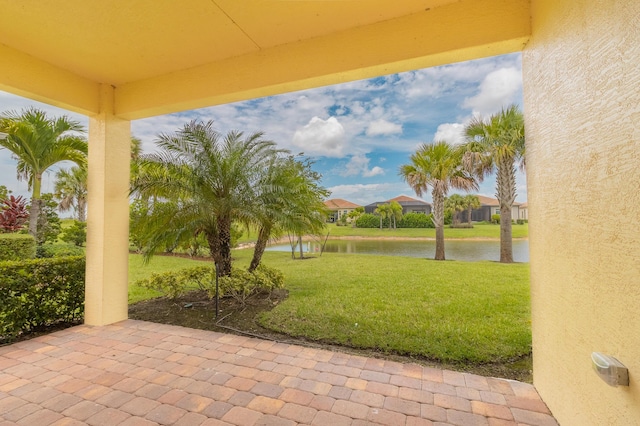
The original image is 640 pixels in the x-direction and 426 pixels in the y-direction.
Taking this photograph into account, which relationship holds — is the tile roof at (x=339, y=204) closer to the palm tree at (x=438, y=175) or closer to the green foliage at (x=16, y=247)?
the palm tree at (x=438, y=175)

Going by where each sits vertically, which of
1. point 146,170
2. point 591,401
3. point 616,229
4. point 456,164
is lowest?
point 591,401

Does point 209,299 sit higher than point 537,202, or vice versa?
point 537,202

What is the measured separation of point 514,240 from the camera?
899cm

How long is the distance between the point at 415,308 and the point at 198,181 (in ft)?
15.2

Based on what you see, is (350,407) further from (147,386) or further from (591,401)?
Result: (147,386)

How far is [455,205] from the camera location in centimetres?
1024

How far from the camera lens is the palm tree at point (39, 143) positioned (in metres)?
7.25

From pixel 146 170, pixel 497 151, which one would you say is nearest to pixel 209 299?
pixel 146 170

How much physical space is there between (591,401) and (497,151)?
8966 millimetres

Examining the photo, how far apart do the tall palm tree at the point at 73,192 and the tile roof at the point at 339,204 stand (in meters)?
9.84

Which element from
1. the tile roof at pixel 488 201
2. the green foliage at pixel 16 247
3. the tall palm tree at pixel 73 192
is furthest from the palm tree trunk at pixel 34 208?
the tile roof at pixel 488 201

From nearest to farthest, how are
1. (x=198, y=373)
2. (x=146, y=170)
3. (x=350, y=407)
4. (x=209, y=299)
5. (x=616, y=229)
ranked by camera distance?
1. (x=616, y=229)
2. (x=350, y=407)
3. (x=198, y=373)
4. (x=146, y=170)
5. (x=209, y=299)

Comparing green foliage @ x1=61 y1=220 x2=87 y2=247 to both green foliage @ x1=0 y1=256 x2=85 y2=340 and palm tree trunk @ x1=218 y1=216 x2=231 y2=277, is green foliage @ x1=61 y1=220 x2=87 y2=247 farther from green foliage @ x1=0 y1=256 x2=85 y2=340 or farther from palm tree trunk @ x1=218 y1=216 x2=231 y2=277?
palm tree trunk @ x1=218 y1=216 x2=231 y2=277

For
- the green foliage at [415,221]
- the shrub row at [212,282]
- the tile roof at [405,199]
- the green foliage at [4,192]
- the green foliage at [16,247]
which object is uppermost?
the green foliage at [4,192]
